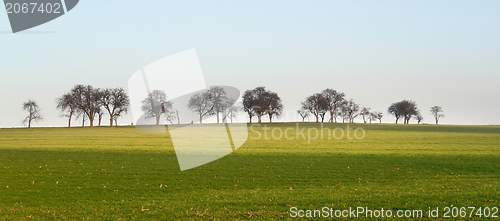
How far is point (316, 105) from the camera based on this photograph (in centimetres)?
12000

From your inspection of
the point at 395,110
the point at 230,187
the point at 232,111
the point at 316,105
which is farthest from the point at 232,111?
the point at 230,187

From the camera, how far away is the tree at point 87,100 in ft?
350

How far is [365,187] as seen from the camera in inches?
555

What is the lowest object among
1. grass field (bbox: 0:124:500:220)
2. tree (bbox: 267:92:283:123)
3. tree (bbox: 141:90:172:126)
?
grass field (bbox: 0:124:500:220)

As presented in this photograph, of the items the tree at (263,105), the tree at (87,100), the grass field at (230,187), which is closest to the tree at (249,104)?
the tree at (263,105)

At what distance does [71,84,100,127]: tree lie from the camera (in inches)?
4198

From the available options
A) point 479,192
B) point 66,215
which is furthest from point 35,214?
point 479,192

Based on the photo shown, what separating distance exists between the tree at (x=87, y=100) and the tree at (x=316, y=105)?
222 ft

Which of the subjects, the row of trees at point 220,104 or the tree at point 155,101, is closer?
the tree at point 155,101

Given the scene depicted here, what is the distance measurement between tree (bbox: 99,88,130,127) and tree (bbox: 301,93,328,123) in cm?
5896

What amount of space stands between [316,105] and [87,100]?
73394 mm

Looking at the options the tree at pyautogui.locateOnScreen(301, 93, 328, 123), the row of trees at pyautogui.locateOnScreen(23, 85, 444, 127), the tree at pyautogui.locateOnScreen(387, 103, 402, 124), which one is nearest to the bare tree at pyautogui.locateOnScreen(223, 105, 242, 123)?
the row of trees at pyautogui.locateOnScreen(23, 85, 444, 127)

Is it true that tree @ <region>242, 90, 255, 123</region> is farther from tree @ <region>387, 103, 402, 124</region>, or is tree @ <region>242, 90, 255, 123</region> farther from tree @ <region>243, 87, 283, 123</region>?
tree @ <region>387, 103, 402, 124</region>

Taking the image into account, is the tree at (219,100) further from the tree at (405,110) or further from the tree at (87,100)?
the tree at (405,110)
